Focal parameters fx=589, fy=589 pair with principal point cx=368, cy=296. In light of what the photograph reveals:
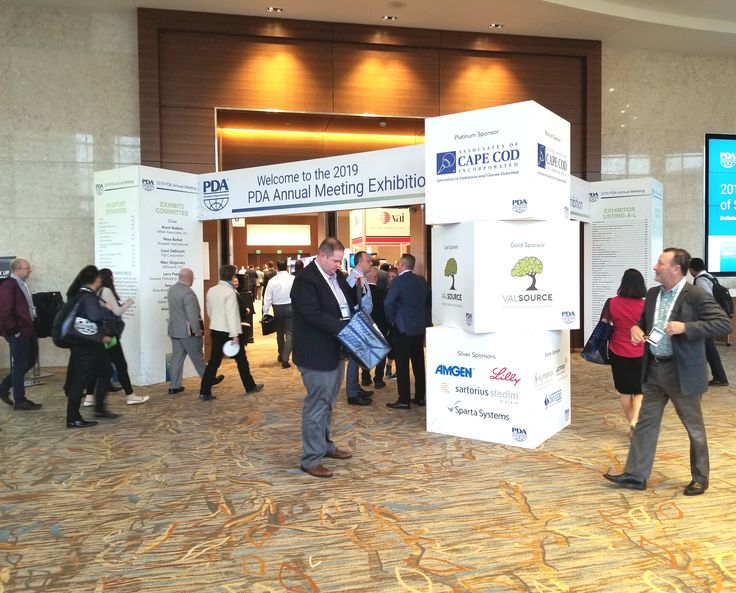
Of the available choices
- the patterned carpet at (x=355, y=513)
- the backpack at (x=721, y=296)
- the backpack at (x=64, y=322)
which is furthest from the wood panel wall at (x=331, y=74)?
the patterned carpet at (x=355, y=513)

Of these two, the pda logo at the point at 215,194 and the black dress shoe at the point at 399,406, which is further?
the pda logo at the point at 215,194

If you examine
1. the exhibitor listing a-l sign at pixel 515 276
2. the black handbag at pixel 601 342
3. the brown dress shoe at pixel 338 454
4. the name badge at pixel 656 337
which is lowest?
the brown dress shoe at pixel 338 454

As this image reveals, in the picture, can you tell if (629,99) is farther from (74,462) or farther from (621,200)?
(74,462)

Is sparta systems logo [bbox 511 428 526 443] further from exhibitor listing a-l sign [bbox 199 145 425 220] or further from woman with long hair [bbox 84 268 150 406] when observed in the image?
woman with long hair [bbox 84 268 150 406]

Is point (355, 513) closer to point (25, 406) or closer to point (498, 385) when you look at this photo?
point (498, 385)

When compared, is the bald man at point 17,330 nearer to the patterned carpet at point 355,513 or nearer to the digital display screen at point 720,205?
the patterned carpet at point 355,513

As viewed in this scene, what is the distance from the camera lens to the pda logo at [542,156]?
14.6 ft

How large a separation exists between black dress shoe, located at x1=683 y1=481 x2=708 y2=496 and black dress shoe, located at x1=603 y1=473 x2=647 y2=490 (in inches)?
9.4

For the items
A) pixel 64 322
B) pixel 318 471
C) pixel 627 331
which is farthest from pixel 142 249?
pixel 627 331

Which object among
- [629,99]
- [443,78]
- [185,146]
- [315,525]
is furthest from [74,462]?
[629,99]

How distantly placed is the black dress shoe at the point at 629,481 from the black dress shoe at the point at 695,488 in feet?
0.78

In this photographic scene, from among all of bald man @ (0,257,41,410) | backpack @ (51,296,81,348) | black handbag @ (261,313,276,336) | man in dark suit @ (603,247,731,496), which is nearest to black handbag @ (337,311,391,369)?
man in dark suit @ (603,247,731,496)

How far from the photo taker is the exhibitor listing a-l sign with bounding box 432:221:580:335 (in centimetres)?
455

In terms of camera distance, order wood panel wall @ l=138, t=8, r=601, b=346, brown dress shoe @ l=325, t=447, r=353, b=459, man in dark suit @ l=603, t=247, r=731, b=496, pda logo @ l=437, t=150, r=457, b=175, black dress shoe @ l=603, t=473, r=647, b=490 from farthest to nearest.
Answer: wood panel wall @ l=138, t=8, r=601, b=346, pda logo @ l=437, t=150, r=457, b=175, brown dress shoe @ l=325, t=447, r=353, b=459, black dress shoe @ l=603, t=473, r=647, b=490, man in dark suit @ l=603, t=247, r=731, b=496
